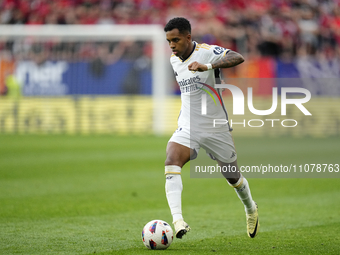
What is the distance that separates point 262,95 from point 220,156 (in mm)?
13839

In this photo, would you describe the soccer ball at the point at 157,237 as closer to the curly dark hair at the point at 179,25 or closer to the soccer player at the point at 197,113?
the soccer player at the point at 197,113

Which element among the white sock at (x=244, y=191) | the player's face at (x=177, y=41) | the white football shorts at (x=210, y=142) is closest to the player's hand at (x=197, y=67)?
the player's face at (x=177, y=41)

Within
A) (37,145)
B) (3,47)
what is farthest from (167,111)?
(3,47)

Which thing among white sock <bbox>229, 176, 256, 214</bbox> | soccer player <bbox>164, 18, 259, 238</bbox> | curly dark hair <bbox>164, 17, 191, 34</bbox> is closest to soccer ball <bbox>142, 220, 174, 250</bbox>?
soccer player <bbox>164, 18, 259, 238</bbox>

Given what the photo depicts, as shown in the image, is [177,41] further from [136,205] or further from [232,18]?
[232,18]

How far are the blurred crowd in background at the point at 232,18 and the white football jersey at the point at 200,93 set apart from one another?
1534 cm

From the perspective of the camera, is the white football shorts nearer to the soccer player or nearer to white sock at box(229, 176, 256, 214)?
the soccer player

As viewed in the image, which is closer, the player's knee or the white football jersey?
the player's knee

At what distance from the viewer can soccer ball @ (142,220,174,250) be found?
16.7ft

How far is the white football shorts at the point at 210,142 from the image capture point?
18.5 ft

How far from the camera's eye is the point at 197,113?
5.79 meters

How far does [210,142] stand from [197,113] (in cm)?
34

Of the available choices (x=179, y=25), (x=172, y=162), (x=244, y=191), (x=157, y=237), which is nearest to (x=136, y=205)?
(x=244, y=191)

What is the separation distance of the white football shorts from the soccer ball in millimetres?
916
